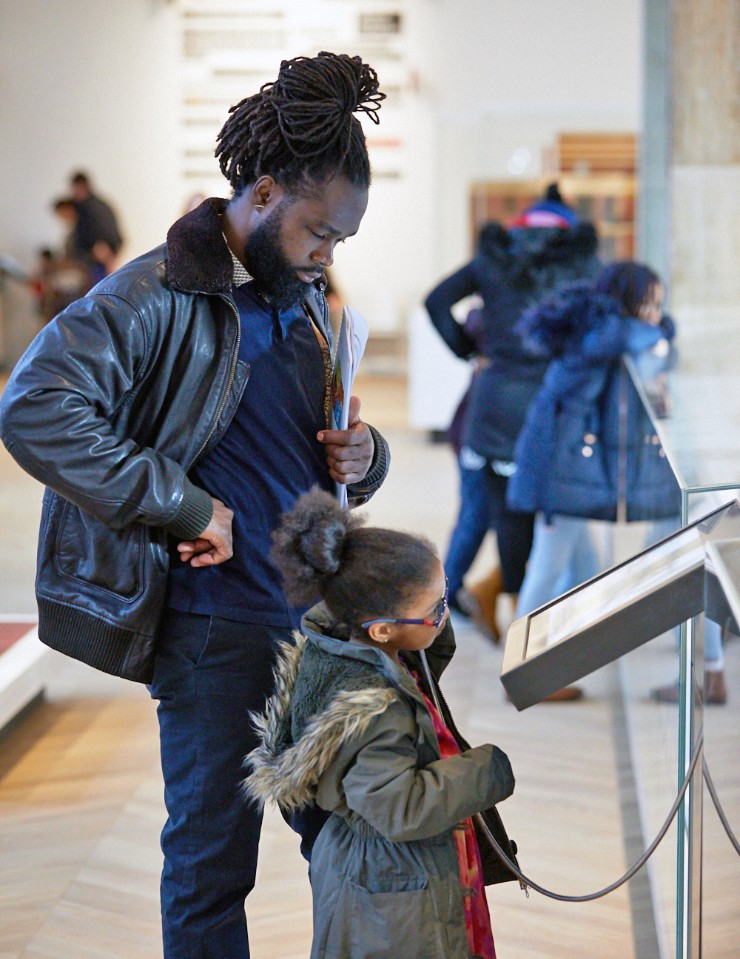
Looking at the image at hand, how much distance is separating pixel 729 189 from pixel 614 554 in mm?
2338

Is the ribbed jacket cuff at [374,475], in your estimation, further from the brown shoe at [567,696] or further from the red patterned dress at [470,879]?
the brown shoe at [567,696]

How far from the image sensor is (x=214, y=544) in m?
1.73

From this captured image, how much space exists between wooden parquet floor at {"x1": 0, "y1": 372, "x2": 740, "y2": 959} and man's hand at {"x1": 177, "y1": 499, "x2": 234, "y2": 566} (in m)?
0.70

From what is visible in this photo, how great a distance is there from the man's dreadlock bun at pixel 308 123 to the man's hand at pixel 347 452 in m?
0.38

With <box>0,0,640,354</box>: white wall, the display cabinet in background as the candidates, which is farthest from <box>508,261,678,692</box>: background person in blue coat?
<box>0,0,640,354</box>: white wall

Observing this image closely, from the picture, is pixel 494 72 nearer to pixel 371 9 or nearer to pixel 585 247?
pixel 371 9

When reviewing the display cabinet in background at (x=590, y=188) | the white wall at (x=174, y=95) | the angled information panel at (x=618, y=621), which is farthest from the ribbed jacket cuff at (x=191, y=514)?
the white wall at (x=174, y=95)

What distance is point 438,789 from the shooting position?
1.57m

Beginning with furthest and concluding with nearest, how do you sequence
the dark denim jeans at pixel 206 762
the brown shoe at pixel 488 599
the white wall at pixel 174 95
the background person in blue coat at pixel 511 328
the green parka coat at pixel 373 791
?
the white wall at pixel 174 95
the brown shoe at pixel 488 599
the background person in blue coat at pixel 511 328
the dark denim jeans at pixel 206 762
the green parka coat at pixel 373 791

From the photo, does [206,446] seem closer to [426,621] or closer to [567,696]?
[426,621]

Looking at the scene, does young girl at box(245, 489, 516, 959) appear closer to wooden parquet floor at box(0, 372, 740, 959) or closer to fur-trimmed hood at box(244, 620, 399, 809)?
fur-trimmed hood at box(244, 620, 399, 809)

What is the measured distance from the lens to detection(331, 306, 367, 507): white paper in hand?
6.01 feet

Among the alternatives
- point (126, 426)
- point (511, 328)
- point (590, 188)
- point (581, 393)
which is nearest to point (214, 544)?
point (126, 426)

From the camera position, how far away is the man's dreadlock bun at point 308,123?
5.58 feet
